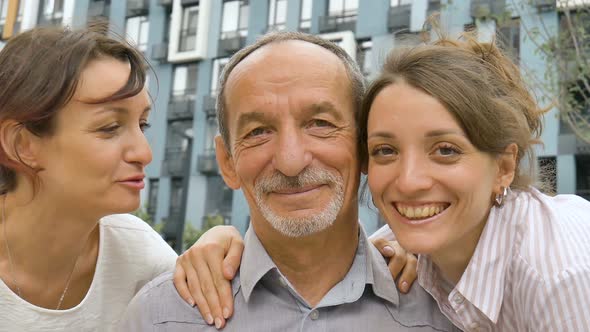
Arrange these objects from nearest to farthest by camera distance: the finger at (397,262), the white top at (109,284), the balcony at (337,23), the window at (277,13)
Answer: the finger at (397,262), the white top at (109,284), the balcony at (337,23), the window at (277,13)

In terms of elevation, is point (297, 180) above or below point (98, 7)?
below

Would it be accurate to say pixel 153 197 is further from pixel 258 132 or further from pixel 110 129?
pixel 258 132

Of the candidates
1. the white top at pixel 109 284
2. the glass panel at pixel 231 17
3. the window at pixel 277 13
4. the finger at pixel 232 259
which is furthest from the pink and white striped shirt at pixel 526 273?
the glass panel at pixel 231 17

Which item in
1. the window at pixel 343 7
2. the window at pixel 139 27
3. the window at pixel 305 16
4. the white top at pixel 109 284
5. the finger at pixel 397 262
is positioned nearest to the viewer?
the finger at pixel 397 262

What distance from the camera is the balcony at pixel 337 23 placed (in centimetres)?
1495

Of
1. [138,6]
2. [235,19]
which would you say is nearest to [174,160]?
[235,19]

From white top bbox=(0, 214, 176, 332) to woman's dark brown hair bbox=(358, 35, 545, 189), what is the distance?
3.01ft

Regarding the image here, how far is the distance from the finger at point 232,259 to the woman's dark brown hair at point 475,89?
456mm

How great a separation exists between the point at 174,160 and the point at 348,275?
1542 cm

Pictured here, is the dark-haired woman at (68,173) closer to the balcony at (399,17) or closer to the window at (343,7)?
the balcony at (399,17)

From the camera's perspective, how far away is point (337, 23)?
15.1m

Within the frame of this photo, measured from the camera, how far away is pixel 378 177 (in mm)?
1737

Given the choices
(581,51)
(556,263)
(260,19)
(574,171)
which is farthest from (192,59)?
(556,263)

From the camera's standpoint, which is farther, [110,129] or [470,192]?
[110,129]
